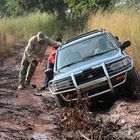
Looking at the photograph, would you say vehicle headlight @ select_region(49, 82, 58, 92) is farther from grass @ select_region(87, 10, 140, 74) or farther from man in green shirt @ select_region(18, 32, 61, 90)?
man in green shirt @ select_region(18, 32, 61, 90)

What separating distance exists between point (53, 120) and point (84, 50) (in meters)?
1.86

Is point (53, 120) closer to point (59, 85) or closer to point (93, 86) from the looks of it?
point (59, 85)

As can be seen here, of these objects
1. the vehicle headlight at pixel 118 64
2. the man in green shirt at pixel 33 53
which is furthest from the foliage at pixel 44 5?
the vehicle headlight at pixel 118 64

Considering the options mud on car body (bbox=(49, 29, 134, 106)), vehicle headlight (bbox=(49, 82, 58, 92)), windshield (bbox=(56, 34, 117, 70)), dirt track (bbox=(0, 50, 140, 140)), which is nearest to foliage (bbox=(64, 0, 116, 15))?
dirt track (bbox=(0, 50, 140, 140))

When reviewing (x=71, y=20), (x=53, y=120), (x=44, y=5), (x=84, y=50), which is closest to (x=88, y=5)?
(x=71, y=20)

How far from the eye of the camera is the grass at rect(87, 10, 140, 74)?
12.5m

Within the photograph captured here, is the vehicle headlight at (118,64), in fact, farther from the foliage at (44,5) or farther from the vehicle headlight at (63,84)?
the foliage at (44,5)

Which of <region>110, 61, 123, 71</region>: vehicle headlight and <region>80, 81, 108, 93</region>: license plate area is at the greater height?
<region>110, 61, 123, 71</region>: vehicle headlight

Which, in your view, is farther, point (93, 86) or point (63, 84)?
point (63, 84)

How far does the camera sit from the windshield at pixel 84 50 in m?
10.7

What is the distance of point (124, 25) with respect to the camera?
1467 centimetres

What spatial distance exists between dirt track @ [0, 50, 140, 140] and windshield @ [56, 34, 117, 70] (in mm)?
1085

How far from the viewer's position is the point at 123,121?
8.72 meters

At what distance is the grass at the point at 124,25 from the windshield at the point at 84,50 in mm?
1120
